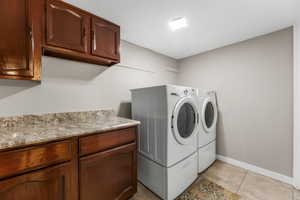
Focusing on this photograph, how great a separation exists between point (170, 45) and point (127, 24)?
0.92m

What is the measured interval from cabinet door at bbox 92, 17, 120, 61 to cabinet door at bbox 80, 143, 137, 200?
1086 mm

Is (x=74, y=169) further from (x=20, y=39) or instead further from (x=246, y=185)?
(x=246, y=185)

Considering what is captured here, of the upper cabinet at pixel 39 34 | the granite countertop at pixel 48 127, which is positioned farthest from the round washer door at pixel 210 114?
the upper cabinet at pixel 39 34

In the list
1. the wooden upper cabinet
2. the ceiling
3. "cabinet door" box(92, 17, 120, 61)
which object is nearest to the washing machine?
the ceiling

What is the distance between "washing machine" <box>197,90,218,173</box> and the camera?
189 centimetres

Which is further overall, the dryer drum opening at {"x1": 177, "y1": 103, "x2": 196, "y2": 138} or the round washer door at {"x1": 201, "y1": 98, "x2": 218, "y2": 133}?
the round washer door at {"x1": 201, "y1": 98, "x2": 218, "y2": 133}

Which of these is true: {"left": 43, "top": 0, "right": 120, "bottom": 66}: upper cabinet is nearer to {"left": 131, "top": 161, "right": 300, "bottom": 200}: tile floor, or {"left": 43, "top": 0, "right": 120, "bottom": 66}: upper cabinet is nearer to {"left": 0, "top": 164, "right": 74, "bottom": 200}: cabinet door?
{"left": 0, "top": 164, "right": 74, "bottom": 200}: cabinet door

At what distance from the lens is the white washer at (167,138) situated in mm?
1396

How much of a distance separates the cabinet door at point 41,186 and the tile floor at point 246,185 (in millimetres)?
866

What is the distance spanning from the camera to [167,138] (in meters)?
1.38

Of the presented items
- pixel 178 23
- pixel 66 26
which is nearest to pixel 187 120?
pixel 178 23

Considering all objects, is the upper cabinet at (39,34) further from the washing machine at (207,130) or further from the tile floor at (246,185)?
the tile floor at (246,185)

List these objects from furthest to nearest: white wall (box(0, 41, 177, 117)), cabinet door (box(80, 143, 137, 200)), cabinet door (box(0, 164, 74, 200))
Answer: white wall (box(0, 41, 177, 117)) < cabinet door (box(80, 143, 137, 200)) < cabinet door (box(0, 164, 74, 200))

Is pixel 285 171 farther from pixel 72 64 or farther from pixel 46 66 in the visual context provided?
pixel 46 66
